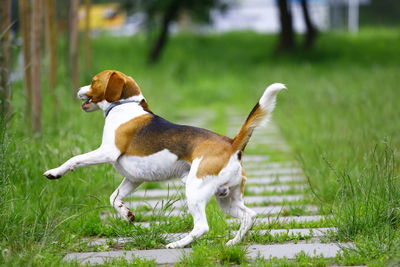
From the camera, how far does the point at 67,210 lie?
4828 mm

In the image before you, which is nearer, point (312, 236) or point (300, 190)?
point (312, 236)

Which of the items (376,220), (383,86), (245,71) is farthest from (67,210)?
(245,71)

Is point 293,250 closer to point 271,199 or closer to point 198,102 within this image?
point 271,199

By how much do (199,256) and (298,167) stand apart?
154 inches

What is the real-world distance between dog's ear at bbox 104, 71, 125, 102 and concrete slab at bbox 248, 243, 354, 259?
1.49 meters

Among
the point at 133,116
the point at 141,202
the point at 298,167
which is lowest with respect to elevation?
the point at 298,167

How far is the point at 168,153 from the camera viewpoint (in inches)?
176

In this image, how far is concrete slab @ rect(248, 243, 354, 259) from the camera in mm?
4090

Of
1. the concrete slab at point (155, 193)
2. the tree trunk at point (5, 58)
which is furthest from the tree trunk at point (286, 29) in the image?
the concrete slab at point (155, 193)

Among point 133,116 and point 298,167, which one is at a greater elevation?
point 133,116

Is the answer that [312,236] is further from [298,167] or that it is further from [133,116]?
[298,167]

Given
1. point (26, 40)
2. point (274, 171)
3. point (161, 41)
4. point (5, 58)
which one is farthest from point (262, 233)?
point (161, 41)

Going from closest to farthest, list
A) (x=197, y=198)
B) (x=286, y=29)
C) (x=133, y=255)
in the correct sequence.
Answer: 1. (x=133, y=255)
2. (x=197, y=198)
3. (x=286, y=29)

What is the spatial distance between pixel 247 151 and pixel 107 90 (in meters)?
4.50
